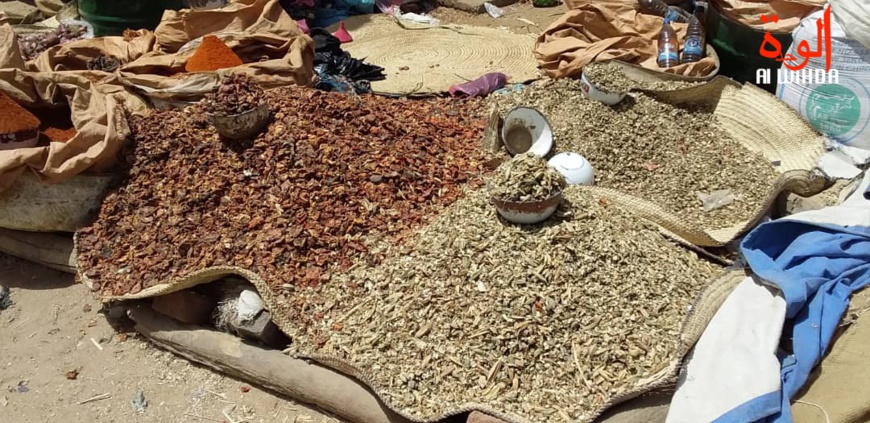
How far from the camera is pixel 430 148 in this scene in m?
3.10

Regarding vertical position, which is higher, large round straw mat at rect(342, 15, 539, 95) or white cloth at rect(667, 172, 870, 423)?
white cloth at rect(667, 172, 870, 423)

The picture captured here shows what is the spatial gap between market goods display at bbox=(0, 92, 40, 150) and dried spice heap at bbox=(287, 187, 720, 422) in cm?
162

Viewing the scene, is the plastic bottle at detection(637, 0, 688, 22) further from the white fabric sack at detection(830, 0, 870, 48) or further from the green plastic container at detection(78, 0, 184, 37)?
the green plastic container at detection(78, 0, 184, 37)

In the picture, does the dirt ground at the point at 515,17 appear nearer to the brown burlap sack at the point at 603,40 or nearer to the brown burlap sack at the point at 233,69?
the brown burlap sack at the point at 603,40

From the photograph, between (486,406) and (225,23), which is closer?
(486,406)

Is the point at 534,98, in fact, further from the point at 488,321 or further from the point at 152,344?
the point at 152,344

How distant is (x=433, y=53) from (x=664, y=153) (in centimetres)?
208

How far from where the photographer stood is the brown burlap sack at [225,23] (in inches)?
157

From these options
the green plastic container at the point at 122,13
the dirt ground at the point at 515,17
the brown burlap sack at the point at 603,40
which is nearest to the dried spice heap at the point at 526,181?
the brown burlap sack at the point at 603,40

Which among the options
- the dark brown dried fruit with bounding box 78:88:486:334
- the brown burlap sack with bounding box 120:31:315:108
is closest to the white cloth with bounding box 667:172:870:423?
the dark brown dried fruit with bounding box 78:88:486:334

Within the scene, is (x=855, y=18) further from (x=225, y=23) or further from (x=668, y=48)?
(x=225, y=23)

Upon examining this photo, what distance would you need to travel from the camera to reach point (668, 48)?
153 inches

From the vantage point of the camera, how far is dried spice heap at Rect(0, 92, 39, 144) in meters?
2.95

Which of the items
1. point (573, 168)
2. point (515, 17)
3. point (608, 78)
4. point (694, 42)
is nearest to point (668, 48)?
point (694, 42)
